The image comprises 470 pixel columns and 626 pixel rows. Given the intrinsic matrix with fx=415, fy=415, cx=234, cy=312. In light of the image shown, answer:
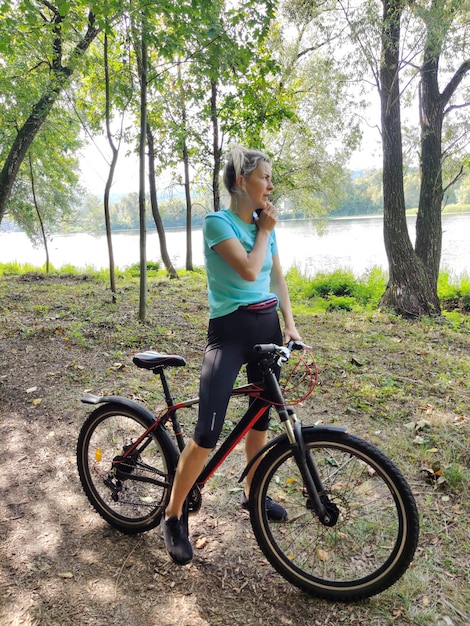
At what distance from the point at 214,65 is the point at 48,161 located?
8.83m

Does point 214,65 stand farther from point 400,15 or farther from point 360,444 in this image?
point 360,444

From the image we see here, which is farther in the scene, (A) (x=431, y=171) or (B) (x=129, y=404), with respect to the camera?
(A) (x=431, y=171)

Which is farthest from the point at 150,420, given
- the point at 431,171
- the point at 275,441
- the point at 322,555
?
the point at 431,171

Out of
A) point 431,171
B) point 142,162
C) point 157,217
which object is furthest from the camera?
point 157,217

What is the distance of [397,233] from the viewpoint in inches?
295

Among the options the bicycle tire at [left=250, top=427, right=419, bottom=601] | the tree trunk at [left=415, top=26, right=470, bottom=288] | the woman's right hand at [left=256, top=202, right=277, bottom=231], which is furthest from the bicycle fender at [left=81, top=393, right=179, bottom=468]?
the tree trunk at [left=415, top=26, right=470, bottom=288]

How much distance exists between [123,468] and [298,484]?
3.43 ft

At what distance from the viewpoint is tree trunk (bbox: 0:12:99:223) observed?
6.29 metres

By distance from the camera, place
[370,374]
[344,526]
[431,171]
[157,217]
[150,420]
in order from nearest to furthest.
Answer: [344,526], [150,420], [370,374], [431,171], [157,217]

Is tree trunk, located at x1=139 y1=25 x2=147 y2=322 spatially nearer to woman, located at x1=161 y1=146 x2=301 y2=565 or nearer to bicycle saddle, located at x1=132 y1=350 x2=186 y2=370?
bicycle saddle, located at x1=132 y1=350 x2=186 y2=370

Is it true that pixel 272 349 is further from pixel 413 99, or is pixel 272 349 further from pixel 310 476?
pixel 413 99

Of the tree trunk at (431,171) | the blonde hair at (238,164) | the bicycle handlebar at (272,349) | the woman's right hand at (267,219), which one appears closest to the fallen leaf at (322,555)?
the bicycle handlebar at (272,349)

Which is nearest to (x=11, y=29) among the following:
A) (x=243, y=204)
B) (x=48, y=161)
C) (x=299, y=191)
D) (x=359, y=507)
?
(x=243, y=204)

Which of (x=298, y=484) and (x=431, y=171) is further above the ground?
(x=431, y=171)
